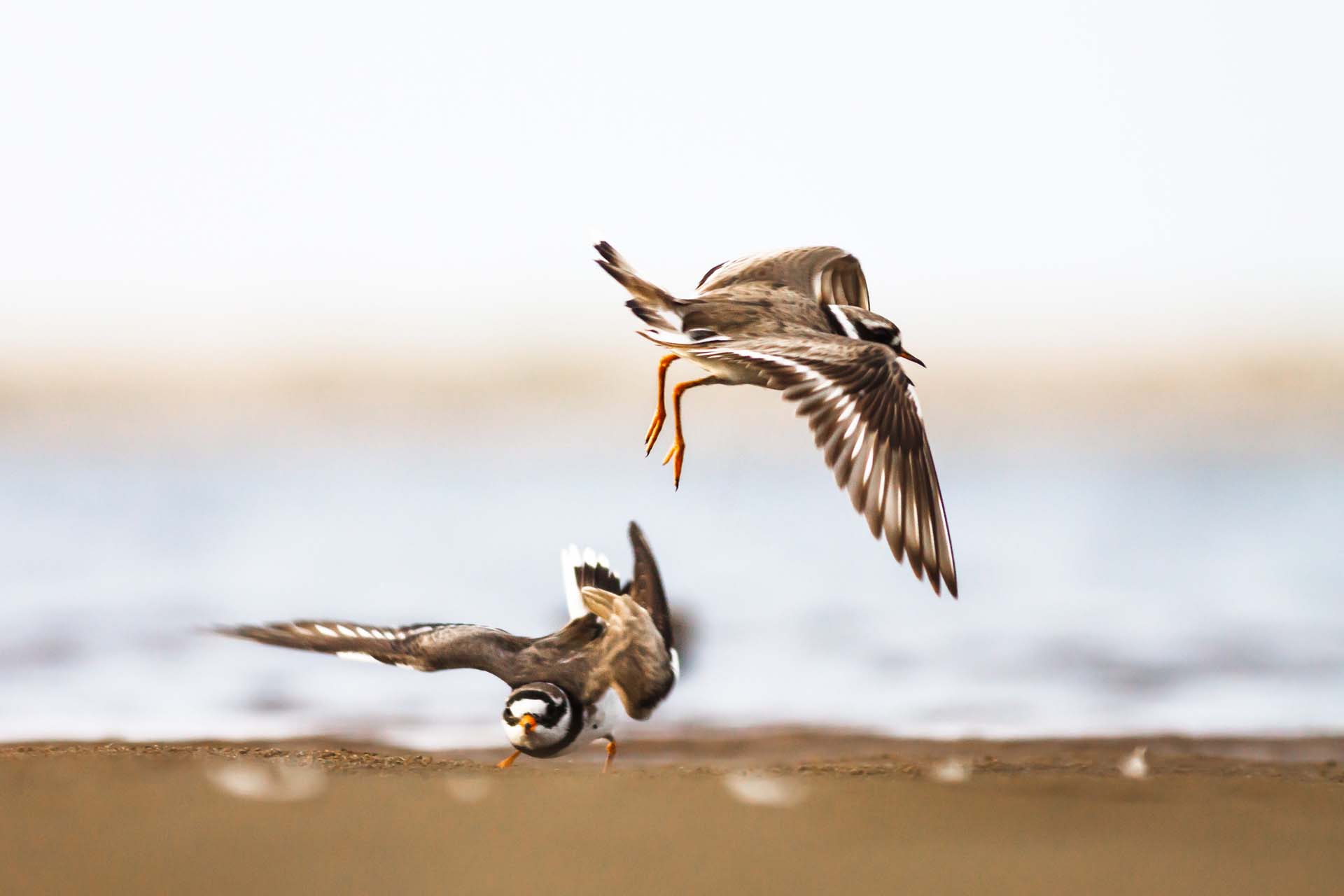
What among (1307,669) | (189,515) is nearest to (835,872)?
(1307,669)

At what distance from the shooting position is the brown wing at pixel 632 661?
2.62 meters

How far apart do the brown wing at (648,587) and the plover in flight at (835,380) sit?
417 millimetres

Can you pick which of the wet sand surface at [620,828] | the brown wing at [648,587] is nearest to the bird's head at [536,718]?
the brown wing at [648,587]

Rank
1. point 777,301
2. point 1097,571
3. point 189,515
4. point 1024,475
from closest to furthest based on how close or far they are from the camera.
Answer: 1. point 777,301
2. point 1097,571
3. point 189,515
4. point 1024,475

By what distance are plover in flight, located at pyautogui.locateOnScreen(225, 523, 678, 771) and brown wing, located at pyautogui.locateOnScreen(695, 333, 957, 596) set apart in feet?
1.83

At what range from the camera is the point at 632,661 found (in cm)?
262

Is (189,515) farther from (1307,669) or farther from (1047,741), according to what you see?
(1307,669)

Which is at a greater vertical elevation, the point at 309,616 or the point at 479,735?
the point at 309,616

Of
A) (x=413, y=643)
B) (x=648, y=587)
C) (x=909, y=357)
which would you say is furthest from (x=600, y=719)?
(x=909, y=357)

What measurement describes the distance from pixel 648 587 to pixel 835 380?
657 millimetres

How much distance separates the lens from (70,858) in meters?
2.86

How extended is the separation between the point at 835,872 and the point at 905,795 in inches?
15.2

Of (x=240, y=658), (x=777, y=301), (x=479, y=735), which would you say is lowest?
(x=479, y=735)

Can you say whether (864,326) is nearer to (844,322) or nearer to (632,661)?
(844,322)
